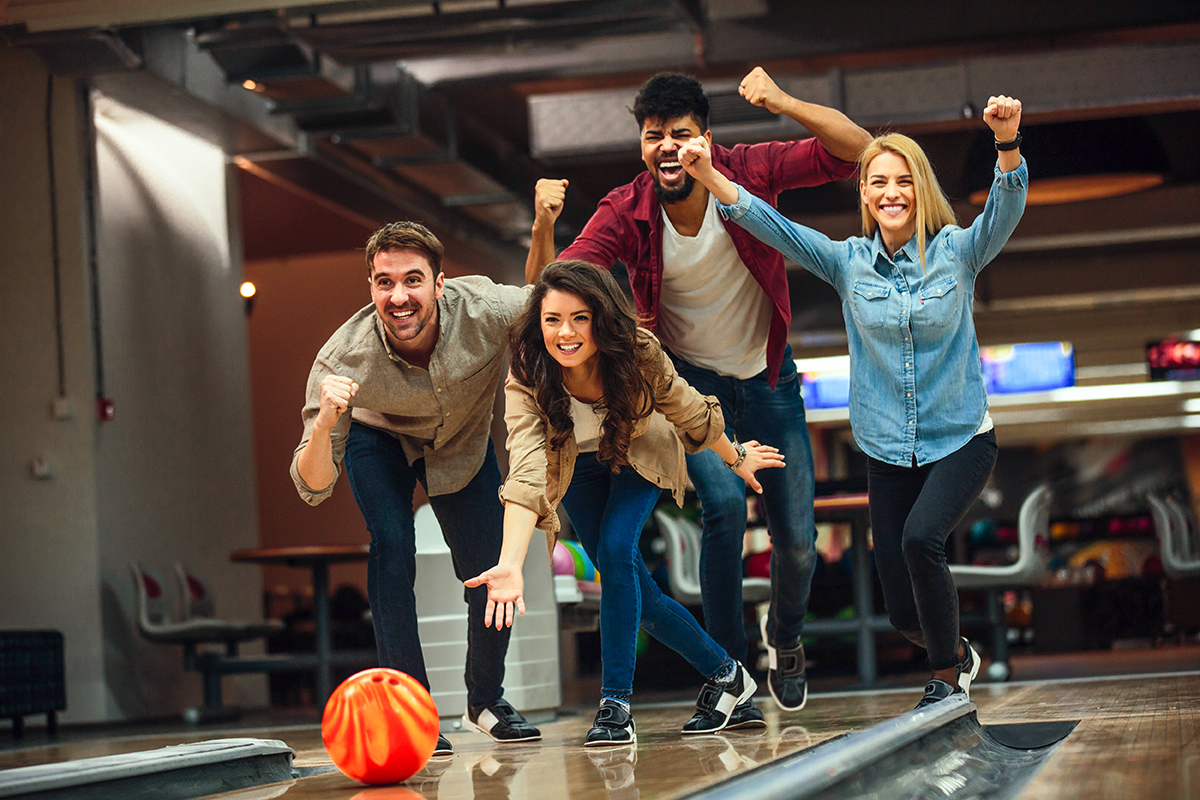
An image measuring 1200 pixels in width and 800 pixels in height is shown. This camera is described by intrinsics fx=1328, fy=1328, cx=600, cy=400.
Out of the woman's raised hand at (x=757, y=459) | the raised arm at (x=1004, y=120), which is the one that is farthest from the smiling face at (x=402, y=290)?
the raised arm at (x=1004, y=120)

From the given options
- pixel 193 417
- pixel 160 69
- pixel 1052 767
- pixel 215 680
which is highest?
pixel 160 69

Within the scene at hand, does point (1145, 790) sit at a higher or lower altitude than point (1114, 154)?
lower

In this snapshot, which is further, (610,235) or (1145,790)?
(610,235)

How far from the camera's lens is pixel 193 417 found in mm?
9148

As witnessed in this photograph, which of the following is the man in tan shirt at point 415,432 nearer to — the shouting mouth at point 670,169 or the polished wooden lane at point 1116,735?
the shouting mouth at point 670,169

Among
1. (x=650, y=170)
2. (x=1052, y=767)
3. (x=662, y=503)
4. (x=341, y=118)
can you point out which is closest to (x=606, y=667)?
(x=1052, y=767)

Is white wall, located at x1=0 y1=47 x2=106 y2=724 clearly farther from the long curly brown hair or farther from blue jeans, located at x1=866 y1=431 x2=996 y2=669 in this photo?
blue jeans, located at x1=866 y1=431 x2=996 y2=669

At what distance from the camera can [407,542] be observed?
330cm

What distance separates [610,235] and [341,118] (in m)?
4.98

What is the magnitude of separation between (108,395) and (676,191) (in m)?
5.60

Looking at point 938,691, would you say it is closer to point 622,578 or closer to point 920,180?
point 622,578

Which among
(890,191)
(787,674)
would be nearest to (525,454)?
(890,191)

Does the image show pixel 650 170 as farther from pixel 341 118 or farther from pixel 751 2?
pixel 341 118

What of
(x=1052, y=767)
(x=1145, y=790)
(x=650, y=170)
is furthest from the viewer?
(x=650, y=170)
